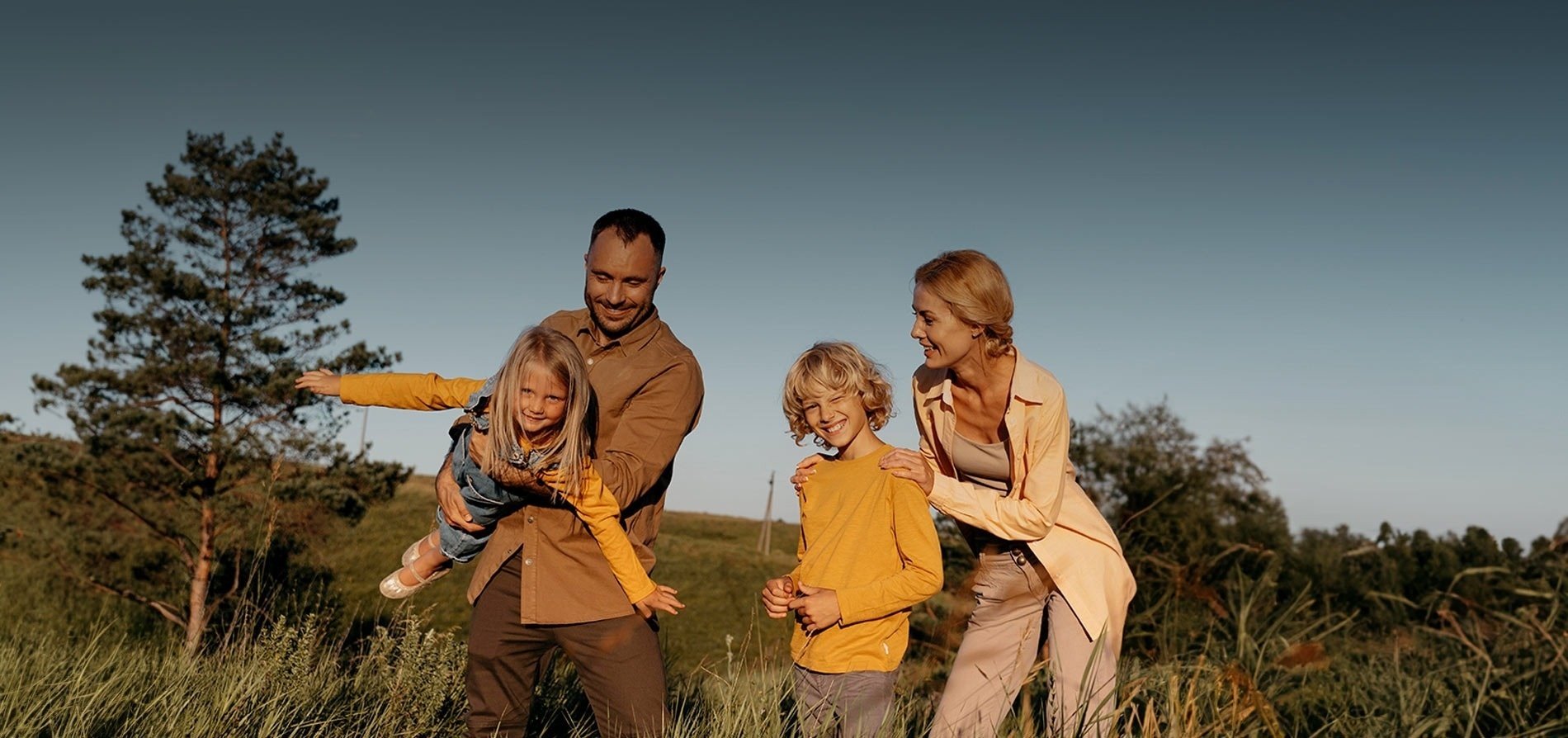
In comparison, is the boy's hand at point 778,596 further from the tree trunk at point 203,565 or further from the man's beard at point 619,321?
the tree trunk at point 203,565

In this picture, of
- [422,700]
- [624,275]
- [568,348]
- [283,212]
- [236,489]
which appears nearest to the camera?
[568,348]

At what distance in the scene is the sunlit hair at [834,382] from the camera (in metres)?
3.26

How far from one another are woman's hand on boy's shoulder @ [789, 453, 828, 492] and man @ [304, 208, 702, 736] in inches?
16.0

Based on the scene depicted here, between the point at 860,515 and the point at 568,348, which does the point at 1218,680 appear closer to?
the point at 860,515

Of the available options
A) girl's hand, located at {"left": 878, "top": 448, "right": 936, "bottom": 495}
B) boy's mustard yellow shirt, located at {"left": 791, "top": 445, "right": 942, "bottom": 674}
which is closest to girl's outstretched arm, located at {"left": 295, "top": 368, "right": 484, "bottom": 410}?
boy's mustard yellow shirt, located at {"left": 791, "top": 445, "right": 942, "bottom": 674}

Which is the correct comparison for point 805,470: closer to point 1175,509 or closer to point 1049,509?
point 1049,509

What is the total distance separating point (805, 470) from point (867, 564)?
43 cm

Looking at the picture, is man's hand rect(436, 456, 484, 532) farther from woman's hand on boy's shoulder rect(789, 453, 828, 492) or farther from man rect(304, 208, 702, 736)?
woman's hand on boy's shoulder rect(789, 453, 828, 492)

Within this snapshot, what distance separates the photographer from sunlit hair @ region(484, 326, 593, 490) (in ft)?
9.82

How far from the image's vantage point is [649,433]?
3.29 meters

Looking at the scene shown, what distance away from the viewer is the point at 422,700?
3.90 m

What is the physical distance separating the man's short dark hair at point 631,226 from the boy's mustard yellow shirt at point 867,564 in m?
1.01

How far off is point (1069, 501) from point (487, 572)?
200 centimetres

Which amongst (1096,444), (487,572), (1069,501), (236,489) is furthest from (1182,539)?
(236,489)
